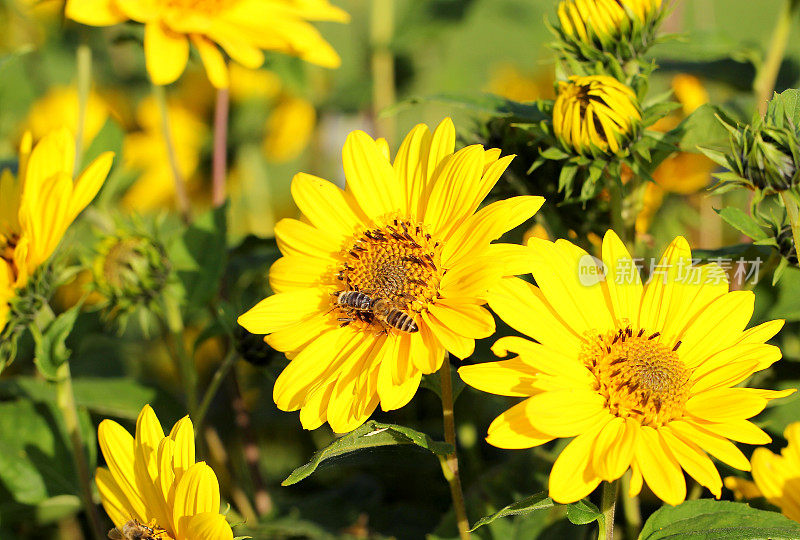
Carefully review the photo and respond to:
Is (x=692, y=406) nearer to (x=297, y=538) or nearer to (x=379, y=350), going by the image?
(x=379, y=350)

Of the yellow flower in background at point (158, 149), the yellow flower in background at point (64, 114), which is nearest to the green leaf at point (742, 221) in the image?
the yellow flower in background at point (158, 149)

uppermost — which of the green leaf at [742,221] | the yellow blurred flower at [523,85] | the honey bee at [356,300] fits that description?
the yellow blurred flower at [523,85]

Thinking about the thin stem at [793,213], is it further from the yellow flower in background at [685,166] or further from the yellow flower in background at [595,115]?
the yellow flower in background at [685,166]

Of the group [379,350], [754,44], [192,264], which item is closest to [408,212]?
[379,350]

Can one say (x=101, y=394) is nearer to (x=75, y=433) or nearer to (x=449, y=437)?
(x=75, y=433)

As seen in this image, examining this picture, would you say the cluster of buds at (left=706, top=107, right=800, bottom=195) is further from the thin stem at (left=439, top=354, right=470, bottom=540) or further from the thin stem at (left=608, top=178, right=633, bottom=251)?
the thin stem at (left=439, top=354, right=470, bottom=540)
